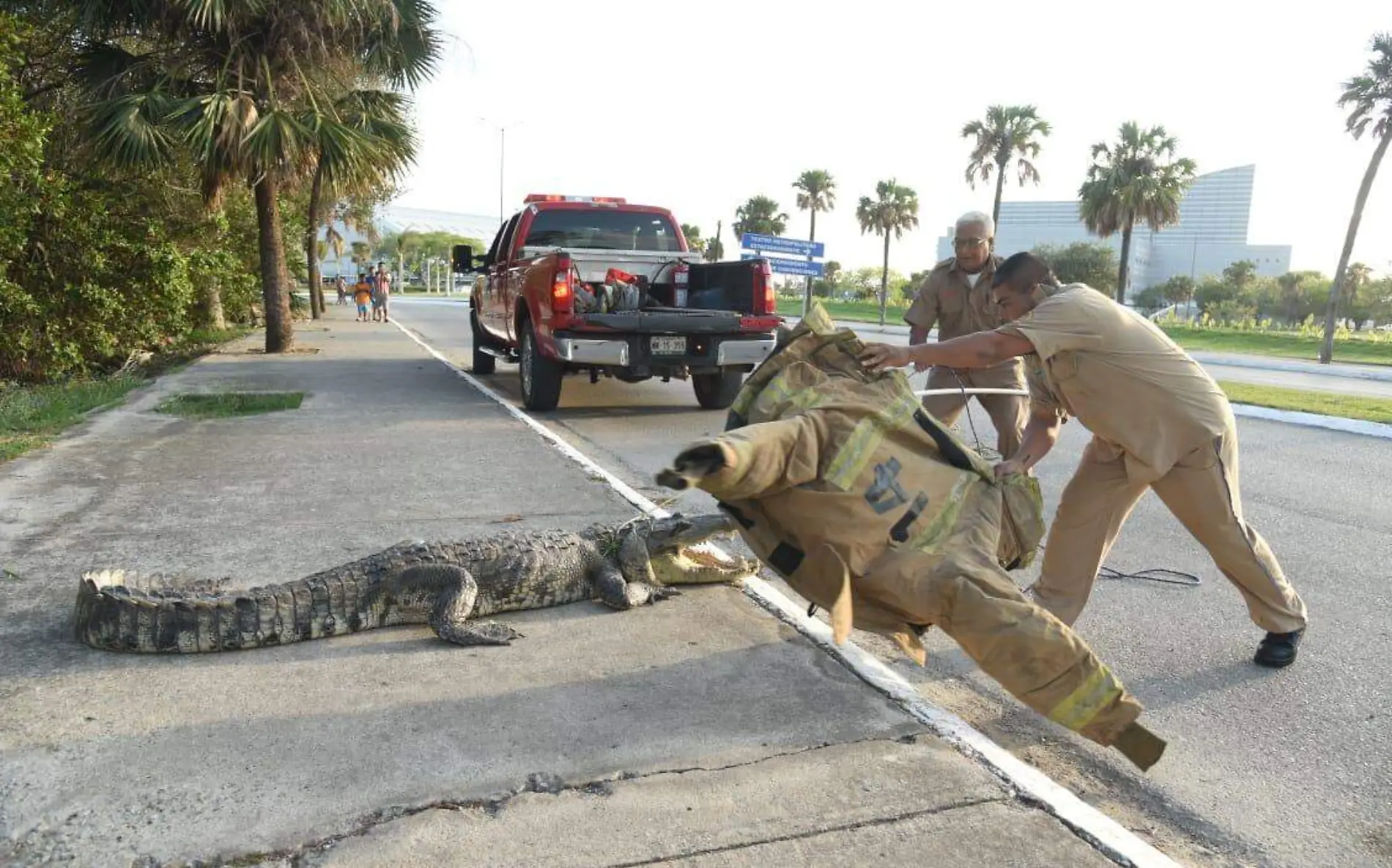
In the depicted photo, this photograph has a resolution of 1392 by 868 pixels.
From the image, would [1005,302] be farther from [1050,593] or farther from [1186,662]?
[1186,662]

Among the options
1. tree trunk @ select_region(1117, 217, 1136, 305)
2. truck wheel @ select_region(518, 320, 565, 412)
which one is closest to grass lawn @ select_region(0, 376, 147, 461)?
truck wheel @ select_region(518, 320, 565, 412)

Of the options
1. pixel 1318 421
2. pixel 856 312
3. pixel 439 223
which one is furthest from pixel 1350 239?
pixel 439 223

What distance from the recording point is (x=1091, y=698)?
245 centimetres

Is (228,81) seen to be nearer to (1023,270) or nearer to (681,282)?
(681,282)

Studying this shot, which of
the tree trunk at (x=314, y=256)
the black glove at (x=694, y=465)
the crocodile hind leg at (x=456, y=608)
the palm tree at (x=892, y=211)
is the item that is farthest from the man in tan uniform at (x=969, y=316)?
the palm tree at (x=892, y=211)

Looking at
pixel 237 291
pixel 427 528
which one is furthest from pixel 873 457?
pixel 237 291

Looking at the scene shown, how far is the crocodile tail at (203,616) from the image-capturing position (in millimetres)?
3584

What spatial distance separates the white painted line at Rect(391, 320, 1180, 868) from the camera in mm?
2463

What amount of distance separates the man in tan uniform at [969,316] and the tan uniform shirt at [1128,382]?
1.85 metres

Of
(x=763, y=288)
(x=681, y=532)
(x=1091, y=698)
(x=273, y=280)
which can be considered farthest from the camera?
(x=273, y=280)

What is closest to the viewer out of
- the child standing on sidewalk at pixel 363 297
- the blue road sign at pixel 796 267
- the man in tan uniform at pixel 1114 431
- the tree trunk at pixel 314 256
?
the man in tan uniform at pixel 1114 431

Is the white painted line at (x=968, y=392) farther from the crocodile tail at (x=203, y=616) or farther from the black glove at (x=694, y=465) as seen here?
the crocodile tail at (x=203, y=616)

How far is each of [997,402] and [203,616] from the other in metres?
4.34

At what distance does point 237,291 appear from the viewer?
21.7 m
